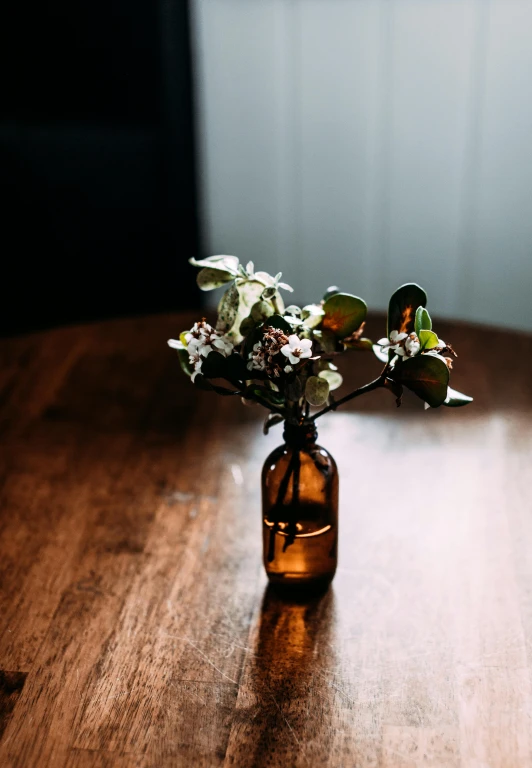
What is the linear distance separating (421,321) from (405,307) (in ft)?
0.14

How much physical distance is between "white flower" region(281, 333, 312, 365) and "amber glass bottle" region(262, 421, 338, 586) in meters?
0.10

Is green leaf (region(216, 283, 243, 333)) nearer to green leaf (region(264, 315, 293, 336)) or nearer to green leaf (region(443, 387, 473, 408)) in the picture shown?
green leaf (region(264, 315, 293, 336))

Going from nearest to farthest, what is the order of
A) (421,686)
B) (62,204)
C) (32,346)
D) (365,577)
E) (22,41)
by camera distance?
(421,686) → (365,577) → (32,346) → (62,204) → (22,41)

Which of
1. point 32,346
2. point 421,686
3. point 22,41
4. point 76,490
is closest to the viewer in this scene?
point 421,686

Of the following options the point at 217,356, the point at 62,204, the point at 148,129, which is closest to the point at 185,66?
the point at 148,129

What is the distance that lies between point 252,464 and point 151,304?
1.26 meters

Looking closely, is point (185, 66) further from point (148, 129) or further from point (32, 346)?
point (32, 346)

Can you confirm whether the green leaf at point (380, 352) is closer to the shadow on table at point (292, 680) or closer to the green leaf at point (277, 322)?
the green leaf at point (277, 322)

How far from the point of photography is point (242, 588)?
85cm

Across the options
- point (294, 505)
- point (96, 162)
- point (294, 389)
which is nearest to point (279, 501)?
point (294, 505)

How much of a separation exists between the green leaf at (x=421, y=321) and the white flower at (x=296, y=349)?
9 cm

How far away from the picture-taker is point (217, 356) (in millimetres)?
730

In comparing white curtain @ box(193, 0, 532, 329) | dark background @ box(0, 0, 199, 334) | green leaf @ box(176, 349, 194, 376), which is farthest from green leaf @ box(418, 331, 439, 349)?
white curtain @ box(193, 0, 532, 329)

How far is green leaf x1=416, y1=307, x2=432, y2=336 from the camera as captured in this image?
71cm
